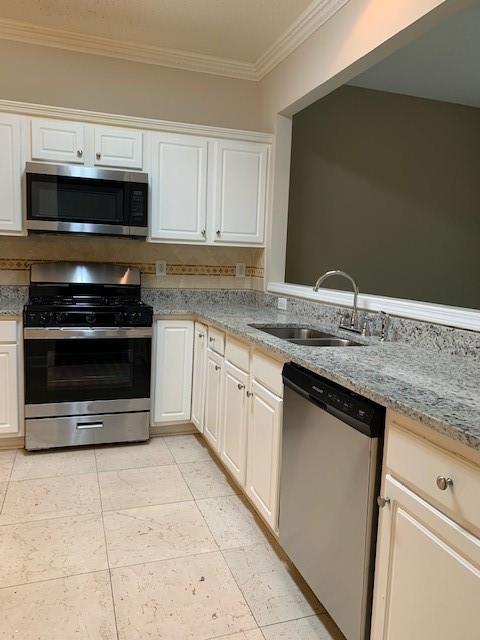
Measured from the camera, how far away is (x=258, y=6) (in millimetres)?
2789

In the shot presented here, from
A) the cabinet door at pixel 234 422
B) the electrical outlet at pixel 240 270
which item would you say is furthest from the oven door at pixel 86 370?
the electrical outlet at pixel 240 270

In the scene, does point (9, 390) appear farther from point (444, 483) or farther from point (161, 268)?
point (444, 483)

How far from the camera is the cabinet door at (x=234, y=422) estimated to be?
237 centimetres

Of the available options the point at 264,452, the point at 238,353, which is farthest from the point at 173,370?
the point at 264,452

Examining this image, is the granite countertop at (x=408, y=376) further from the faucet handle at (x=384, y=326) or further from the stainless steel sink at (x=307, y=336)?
the stainless steel sink at (x=307, y=336)

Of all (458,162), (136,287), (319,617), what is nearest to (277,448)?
(319,617)

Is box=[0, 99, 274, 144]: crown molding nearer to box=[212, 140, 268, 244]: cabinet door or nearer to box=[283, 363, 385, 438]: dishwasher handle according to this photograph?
box=[212, 140, 268, 244]: cabinet door

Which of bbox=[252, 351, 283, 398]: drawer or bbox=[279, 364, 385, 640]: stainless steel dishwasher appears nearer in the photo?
bbox=[279, 364, 385, 640]: stainless steel dishwasher

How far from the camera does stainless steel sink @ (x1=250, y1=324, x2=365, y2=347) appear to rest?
2.36 m

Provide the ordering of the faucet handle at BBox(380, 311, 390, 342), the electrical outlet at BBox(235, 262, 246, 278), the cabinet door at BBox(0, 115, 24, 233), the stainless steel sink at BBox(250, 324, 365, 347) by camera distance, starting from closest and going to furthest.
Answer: the faucet handle at BBox(380, 311, 390, 342) < the stainless steel sink at BBox(250, 324, 365, 347) < the cabinet door at BBox(0, 115, 24, 233) < the electrical outlet at BBox(235, 262, 246, 278)

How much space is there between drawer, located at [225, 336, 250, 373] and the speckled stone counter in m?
1.28

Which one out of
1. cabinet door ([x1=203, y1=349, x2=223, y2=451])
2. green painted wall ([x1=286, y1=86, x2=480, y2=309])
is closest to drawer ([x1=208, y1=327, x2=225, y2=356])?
cabinet door ([x1=203, y1=349, x2=223, y2=451])

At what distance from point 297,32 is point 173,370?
89.3 inches

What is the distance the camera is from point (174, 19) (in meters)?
2.98
